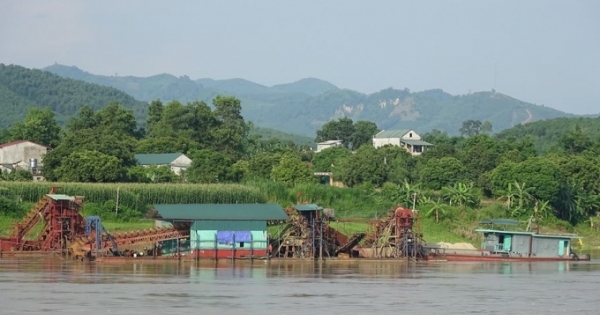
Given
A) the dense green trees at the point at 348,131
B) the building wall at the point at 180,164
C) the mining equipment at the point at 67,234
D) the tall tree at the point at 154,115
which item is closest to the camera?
the mining equipment at the point at 67,234

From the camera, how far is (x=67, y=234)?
62625 mm

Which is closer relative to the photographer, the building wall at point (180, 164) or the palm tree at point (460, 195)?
the palm tree at point (460, 195)

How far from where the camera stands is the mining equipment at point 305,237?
63.8 metres

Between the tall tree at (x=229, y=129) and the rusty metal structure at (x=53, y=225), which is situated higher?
the tall tree at (x=229, y=129)

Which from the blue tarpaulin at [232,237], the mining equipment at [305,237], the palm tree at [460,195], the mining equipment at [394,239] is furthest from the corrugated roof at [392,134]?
the blue tarpaulin at [232,237]

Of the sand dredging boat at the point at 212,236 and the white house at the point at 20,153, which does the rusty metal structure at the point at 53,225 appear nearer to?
the sand dredging boat at the point at 212,236

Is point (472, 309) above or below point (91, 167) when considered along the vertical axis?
below

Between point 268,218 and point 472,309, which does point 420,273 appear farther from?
point 472,309

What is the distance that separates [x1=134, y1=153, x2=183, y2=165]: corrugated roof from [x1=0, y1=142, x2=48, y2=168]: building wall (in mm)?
9098

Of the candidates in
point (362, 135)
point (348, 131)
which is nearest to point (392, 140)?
point (362, 135)

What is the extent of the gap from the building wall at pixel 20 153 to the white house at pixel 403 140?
215 feet

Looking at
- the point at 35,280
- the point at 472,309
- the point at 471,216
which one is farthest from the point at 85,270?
the point at 471,216

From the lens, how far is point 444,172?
96.2 m

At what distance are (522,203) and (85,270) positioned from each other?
140ft
